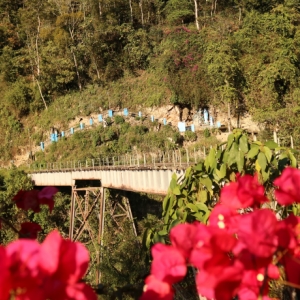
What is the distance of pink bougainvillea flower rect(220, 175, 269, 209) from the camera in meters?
0.85

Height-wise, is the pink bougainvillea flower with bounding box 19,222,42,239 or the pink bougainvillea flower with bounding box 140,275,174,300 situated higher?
the pink bougainvillea flower with bounding box 140,275,174,300

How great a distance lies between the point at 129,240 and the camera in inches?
444

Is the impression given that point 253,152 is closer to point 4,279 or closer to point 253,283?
point 253,283

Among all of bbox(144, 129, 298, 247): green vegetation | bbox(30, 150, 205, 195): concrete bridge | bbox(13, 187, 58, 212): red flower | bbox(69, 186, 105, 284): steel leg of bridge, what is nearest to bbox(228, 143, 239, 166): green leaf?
bbox(144, 129, 298, 247): green vegetation

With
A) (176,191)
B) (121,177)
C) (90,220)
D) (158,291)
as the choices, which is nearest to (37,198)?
(158,291)

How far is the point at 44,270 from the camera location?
0.59m

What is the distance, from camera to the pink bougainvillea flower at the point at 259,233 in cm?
64

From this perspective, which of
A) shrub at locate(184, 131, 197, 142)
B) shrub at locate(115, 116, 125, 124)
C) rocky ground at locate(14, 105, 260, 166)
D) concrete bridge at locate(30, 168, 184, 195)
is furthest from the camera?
shrub at locate(115, 116, 125, 124)

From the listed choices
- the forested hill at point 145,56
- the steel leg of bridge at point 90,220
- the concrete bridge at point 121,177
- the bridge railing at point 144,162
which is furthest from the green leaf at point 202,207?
the forested hill at point 145,56

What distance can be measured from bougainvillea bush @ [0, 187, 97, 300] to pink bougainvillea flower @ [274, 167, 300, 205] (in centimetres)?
41

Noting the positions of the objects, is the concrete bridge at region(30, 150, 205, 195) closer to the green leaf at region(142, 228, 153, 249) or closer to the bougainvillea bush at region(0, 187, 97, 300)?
the green leaf at region(142, 228, 153, 249)

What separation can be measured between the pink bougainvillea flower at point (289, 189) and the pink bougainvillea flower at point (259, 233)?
0.54ft

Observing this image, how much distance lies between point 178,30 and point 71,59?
7.64 m

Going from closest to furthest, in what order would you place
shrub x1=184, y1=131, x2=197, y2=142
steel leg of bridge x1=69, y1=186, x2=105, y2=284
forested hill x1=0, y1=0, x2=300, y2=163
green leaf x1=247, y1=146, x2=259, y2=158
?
green leaf x1=247, y1=146, x2=259, y2=158 < steel leg of bridge x1=69, y1=186, x2=105, y2=284 < forested hill x1=0, y1=0, x2=300, y2=163 < shrub x1=184, y1=131, x2=197, y2=142
